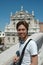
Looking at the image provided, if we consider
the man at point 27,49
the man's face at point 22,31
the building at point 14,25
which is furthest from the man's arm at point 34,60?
the building at point 14,25

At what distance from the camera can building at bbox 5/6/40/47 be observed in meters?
32.2

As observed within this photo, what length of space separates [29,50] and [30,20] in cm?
3115

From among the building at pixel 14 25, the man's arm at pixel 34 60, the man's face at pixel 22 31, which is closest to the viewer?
the man's arm at pixel 34 60

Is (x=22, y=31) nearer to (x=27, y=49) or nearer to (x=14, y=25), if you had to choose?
(x=27, y=49)

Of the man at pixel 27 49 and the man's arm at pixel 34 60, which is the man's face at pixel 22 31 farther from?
the man's arm at pixel 34 60

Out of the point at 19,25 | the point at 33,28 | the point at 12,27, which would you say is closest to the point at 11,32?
the point at 12,27

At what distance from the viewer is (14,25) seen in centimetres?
3241

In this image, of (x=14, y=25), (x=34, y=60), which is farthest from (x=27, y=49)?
(x=14, y=25)

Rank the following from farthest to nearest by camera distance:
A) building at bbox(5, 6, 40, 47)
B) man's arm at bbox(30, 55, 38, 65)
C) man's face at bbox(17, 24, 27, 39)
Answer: building at bbox(5, 6, 40, 47)
man's face at bbox(17, 24, 27, 39)
man's arm at bbox(30, 55, 38, 65)

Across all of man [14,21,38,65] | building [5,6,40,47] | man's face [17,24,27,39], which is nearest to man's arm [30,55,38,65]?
man [14,21,38,65]

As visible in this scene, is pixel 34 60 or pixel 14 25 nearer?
pixel 34 60

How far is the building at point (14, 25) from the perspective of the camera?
105ft

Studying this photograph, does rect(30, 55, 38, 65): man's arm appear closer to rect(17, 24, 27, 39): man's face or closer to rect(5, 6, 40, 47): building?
rect(17, 24, 27, 39): man's face

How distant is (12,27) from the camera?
3209 centimetres
